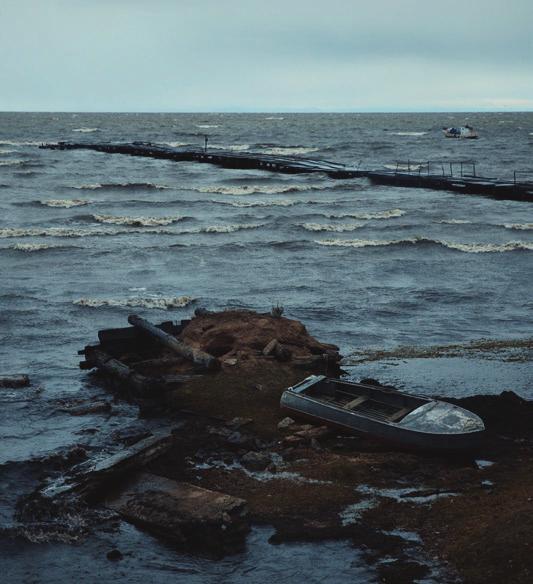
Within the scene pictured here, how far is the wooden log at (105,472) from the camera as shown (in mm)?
12578

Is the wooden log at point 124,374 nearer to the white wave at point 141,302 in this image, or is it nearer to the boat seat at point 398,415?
the boat seat at point 398,415

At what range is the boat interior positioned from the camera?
1491 cm

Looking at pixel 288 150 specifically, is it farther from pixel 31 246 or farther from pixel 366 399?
pixel 366 399

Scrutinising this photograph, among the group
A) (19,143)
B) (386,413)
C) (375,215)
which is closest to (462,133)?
(19,143)

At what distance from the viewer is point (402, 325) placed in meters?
25.2

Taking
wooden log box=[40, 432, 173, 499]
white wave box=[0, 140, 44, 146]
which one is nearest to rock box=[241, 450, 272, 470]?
wooden log box=[40, 432, 173, 499]

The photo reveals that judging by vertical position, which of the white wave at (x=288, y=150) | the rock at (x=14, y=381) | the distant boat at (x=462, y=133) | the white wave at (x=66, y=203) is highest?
the distant boat at (x=462, y=133)

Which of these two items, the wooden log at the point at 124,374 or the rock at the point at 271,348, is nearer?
the wooden log at the point at 124,374

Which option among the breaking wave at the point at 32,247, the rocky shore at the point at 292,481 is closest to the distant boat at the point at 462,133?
the breaking wave at the point at 32,247

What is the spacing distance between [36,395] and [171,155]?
76.8 meters

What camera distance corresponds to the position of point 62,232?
4438 cm

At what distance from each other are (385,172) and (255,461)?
203 ft

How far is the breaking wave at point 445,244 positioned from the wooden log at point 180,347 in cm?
2274

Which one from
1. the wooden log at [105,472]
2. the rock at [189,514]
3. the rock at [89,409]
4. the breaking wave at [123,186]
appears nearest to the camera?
the rock at [189,514]
